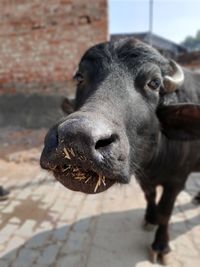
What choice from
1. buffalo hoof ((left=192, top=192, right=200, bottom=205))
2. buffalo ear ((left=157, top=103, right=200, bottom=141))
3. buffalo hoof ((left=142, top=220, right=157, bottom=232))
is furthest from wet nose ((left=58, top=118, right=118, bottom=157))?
buffalo hoof ((left=192, top=192, right=200, bottom=205))

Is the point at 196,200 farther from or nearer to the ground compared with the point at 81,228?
nearer to the ground

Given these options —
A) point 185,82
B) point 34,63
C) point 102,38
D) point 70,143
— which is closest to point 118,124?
point 70,143

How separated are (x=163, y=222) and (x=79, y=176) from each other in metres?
1.61

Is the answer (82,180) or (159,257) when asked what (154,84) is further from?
(159,257)

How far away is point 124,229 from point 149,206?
0.36 meters

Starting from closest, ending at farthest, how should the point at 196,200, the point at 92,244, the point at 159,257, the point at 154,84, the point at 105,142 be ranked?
the point at 105,142 < the point at 154,84 < the point at 159,257 < the point at 92,244 < the point at 196,200

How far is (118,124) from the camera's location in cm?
175

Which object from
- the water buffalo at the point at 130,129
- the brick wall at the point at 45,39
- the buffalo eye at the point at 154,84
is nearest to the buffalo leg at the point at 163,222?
the water buffalo at the point at 130,129

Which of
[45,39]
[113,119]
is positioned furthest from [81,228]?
[45,39]

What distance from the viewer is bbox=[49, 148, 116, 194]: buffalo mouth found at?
4.97 feet

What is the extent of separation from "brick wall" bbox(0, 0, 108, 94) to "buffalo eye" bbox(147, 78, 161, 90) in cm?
453

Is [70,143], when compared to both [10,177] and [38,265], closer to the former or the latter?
[38,265]

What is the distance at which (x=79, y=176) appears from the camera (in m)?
1.59

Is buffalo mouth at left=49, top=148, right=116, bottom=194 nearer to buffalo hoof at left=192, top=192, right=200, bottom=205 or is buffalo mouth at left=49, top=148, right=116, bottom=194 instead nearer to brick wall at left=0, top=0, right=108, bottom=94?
buffalo hoof at left=192, top=192, right=200, bottom=205
